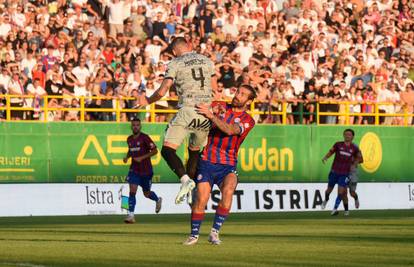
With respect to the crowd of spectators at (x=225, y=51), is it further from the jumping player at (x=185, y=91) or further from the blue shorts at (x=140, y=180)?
the jumping player at (x=185, y=91)

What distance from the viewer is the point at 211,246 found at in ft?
47.9

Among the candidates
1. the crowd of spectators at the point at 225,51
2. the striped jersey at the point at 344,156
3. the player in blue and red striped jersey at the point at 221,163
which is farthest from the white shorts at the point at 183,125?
the striped jersey at the point at 344,156

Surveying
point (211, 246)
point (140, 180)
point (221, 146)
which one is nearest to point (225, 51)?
point (140, 180)

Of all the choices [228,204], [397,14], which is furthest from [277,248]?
[397,14]

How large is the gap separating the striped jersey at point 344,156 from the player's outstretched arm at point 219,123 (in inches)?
558

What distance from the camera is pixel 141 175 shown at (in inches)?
963

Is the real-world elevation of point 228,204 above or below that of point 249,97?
below

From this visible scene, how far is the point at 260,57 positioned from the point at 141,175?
28.8 feet

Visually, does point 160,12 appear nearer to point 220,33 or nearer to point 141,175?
point 220,33

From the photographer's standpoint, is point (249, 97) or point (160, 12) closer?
point (249, 97)

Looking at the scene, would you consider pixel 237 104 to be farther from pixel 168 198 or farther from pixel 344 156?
pixel 168 198

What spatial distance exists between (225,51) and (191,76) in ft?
53.0

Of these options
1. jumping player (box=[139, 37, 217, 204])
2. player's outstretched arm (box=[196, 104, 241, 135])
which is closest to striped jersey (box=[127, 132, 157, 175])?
jumping player (box=[139, 37, 217, 204])

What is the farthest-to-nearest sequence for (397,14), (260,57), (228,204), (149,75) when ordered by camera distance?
(397,14) < (260,57) < (149,75) < (228,204)
